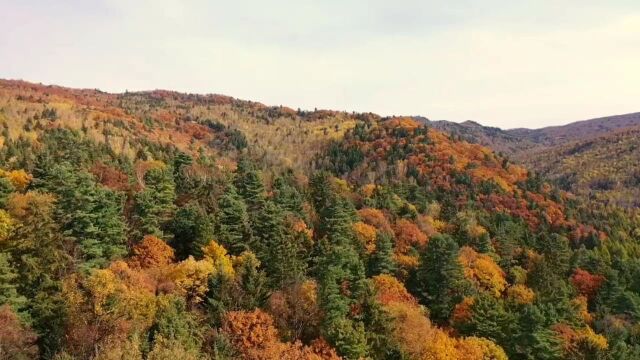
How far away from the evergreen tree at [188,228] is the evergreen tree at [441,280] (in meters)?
38.7

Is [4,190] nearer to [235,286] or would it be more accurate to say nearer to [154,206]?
[154,206]

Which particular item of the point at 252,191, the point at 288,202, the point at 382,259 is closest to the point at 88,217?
the point at 252,191

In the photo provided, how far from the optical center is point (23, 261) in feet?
181

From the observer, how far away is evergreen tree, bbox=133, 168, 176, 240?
248ft

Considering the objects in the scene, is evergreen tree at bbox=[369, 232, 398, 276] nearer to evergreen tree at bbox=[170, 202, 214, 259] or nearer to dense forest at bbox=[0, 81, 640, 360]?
dense forest at bbox=[0, 81, 640, 360]

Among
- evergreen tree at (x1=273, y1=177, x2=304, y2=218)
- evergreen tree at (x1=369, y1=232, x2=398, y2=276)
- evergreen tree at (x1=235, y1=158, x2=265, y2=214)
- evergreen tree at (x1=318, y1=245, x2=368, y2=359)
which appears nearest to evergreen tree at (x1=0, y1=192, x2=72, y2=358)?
evergreen tree at (x1=318, y1=245, x2=368, y2=359)

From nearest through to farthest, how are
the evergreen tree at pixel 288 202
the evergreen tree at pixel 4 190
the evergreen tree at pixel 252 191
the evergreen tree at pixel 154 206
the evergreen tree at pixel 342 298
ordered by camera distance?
the evergreen tree at pixel 342 298
the evergreen tree at pixel 4 190
the evergreen tree at pixel 154 206
the evergreen tree at pixel 252 191
the evergreen tree at pixel 288 202

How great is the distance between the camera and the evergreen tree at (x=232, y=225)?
78062 mm

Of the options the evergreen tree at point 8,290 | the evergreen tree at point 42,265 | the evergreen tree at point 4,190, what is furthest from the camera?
the evergreen tree at point 4,190

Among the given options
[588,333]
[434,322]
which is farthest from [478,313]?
[588,333]

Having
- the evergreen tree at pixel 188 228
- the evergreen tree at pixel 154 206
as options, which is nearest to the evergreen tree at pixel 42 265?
the evergreen tree at pixel 154 206

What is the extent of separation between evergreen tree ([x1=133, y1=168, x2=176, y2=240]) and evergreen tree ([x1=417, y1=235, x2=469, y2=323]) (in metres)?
43.6

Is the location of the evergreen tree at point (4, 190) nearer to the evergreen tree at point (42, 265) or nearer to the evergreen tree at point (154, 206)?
the evergreen tree at point (42, 265)

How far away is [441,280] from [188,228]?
43.0m
